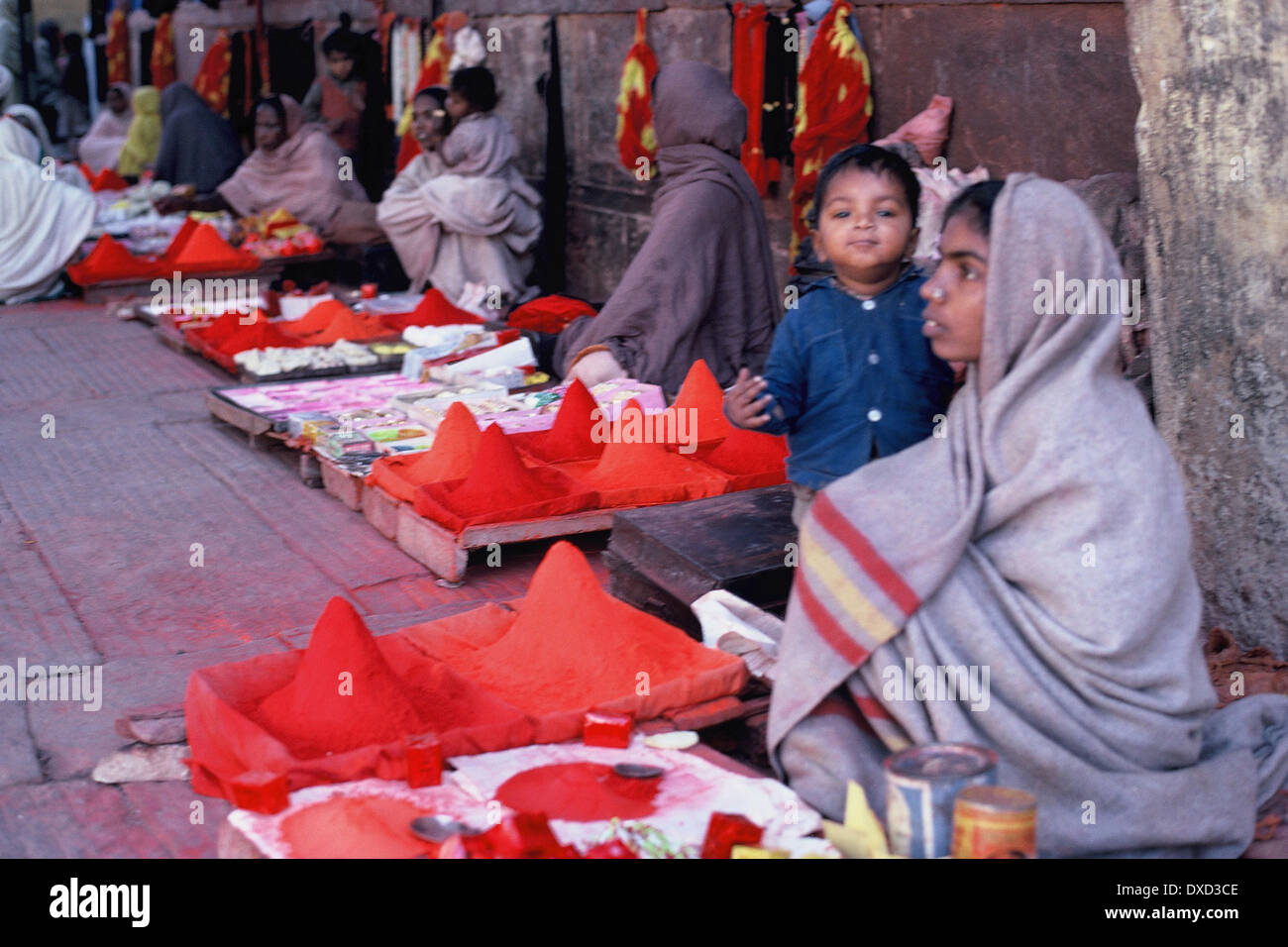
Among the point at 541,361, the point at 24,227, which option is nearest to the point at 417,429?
the point at 541,361

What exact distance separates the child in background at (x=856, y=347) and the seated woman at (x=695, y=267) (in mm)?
2240

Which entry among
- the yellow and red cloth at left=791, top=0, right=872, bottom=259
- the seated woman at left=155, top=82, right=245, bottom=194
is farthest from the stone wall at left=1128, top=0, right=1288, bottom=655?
the seated woman at left=155, top=82, right=245, bottom=194

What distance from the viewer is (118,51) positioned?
61.2 ft

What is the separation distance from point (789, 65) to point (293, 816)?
519 centimetres

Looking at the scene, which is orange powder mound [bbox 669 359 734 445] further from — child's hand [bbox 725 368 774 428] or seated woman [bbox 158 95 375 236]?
seated woman [bbox 158 95 375 236]

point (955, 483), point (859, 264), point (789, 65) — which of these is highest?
point (789, 65)

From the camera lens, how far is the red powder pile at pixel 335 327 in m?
7.57

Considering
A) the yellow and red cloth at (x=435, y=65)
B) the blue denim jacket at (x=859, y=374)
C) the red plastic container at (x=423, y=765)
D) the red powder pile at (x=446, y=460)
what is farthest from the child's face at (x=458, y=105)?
the red plastic container at (x=423, y=765)

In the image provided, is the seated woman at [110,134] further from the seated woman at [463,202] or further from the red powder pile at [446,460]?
the red powder pile at [446,460]

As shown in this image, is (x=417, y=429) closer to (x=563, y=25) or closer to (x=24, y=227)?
(x=563, y=25)

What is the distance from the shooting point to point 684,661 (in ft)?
11.2

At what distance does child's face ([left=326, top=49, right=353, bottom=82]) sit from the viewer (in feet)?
38.7

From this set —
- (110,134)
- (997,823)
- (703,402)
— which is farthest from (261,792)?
(110,134)

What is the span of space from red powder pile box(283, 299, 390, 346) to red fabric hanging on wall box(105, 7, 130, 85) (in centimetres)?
1263
